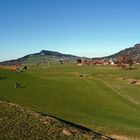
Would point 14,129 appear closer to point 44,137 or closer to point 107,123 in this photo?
point 44,137

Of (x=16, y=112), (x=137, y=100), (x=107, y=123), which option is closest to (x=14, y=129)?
(x=16, y=112)

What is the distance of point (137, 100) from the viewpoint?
64.6 m

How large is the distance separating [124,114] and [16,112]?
19333 millimetres

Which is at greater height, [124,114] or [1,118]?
[1,118]

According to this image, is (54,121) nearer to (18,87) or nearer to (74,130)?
(74,130)

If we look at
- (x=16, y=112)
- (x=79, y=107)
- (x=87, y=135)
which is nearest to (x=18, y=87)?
(x=79, y=107)

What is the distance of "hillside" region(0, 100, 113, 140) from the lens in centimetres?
2667

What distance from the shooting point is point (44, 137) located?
1062 inches

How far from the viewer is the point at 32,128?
2836cm

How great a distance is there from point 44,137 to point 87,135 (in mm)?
4047

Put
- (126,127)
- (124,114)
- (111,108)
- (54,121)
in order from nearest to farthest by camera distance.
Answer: (54,121), (126,127), (124,114), (111,108)

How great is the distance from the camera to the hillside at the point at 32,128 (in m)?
26.7

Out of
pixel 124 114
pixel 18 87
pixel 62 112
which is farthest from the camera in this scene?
pixel 18 87

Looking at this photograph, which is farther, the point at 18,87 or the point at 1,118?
the point at 18,87
